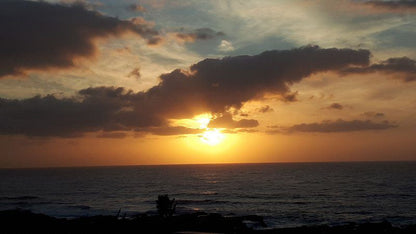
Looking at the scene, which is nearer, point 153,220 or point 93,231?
point 93,231

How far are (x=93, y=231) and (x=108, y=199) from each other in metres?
58.2

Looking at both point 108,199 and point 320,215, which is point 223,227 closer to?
point 320,215

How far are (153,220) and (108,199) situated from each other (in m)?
54.0

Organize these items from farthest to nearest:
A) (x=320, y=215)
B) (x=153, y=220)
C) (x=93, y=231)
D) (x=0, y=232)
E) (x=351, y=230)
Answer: (x=320, y=215)
(x=153, y=220)
(x=351, y=230)
(x=93, y=231)
(x=0, y=232)

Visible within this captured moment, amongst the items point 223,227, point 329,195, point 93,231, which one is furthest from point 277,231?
point 329,195

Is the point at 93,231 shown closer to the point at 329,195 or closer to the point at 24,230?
the point at 24,230

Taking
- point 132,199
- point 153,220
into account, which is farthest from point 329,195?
point 153,220

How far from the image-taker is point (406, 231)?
37.5 metres

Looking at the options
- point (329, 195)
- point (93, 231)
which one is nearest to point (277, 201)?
point (329, 195)

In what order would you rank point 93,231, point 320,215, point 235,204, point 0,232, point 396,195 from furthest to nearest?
point 396,195 < point 235,204 < point 320,215 < point 93,231 < point 0,232

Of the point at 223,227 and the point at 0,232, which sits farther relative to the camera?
the point at 223,227

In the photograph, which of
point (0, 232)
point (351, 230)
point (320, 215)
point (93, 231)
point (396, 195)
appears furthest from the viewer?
point (396, 195)

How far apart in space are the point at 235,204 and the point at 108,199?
3303cm

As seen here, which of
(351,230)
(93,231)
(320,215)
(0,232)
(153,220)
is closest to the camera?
(0,232)
